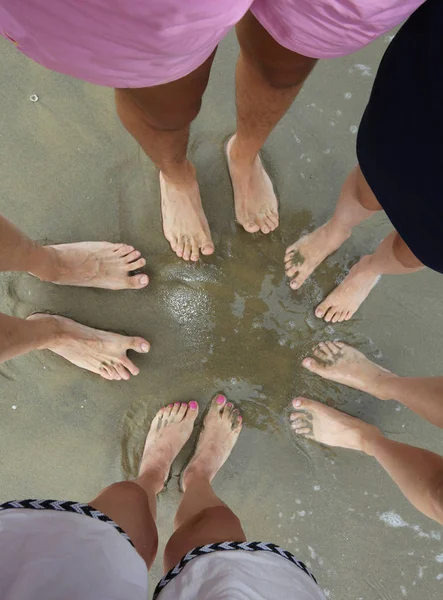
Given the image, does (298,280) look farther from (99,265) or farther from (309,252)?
(99,265)

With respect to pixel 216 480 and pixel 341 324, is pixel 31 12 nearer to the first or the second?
pixel 341 324

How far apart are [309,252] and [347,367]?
439 millimetres

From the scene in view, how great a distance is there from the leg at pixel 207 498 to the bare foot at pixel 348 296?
51 centimetres

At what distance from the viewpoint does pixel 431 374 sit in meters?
1.79

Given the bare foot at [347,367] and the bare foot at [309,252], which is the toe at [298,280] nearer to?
the bare foot at [309,252]

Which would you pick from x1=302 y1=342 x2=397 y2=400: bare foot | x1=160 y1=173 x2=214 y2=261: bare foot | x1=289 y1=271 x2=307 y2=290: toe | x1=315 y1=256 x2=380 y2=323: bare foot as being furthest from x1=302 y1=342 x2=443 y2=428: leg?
x1=160 y1=173 x2=214 y2=261: bare foot

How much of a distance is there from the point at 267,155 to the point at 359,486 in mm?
1289

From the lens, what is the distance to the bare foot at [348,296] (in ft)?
5.46

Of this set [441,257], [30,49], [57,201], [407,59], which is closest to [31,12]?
[30,49]

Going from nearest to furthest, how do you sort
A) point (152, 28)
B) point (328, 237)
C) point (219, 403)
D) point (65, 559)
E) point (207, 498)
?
point (152, 28), point (65, 559), point (207, 498), point (328, 237), point (219, 403)

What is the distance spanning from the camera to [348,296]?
5.59ft

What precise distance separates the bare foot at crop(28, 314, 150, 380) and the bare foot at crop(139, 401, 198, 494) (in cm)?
20

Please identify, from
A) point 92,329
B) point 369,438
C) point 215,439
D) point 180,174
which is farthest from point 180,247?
point 369,438

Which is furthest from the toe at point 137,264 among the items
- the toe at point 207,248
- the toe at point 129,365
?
the toe at point 129,365
